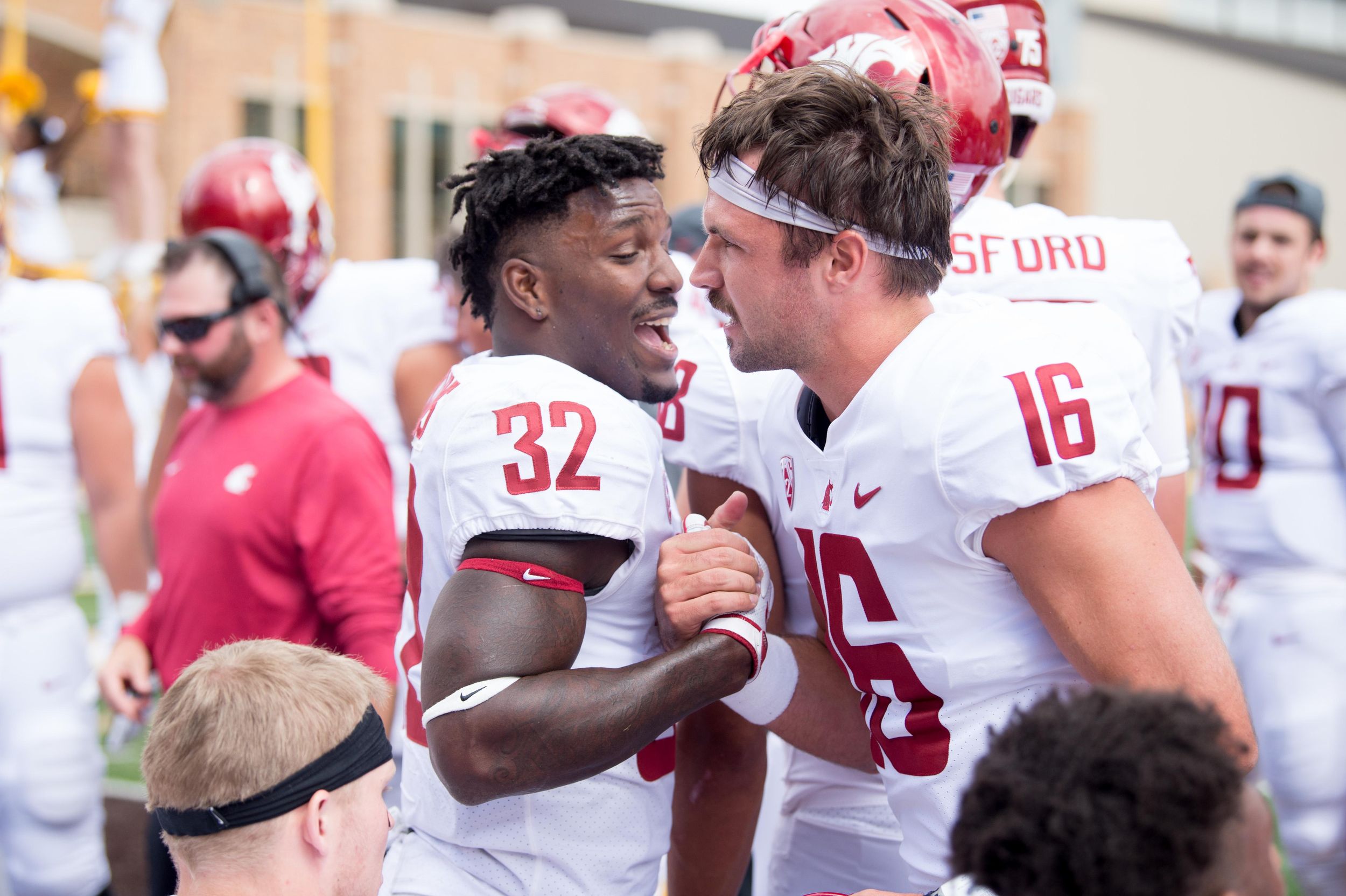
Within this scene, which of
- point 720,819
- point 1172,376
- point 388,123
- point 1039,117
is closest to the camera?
point 720,819

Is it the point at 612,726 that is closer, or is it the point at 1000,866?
the point at 1000,866

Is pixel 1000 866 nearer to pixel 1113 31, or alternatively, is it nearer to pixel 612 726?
pixel 612 726

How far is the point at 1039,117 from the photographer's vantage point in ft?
10.7

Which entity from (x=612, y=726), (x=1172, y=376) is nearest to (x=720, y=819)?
(x=612, y=726)

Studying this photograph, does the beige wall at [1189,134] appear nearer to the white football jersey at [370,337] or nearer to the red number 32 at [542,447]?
the white football jersey at [370,337]

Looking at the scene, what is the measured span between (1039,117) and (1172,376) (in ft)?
2.72

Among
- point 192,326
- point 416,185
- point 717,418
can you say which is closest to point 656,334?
point 717,418

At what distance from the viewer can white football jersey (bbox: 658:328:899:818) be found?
8.30 ft

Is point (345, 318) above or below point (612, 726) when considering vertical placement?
below

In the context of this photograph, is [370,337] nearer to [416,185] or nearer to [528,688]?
[528,688]

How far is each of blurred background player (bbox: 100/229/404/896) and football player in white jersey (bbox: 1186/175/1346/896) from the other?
142 inches

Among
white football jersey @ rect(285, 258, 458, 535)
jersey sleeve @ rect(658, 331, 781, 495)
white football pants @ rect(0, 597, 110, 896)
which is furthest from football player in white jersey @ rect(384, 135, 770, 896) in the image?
white football jersey @ rect(285, 258, 458, 535)

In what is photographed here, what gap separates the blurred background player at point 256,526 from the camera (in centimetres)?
341

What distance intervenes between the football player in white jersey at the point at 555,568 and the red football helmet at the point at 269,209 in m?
2.84
